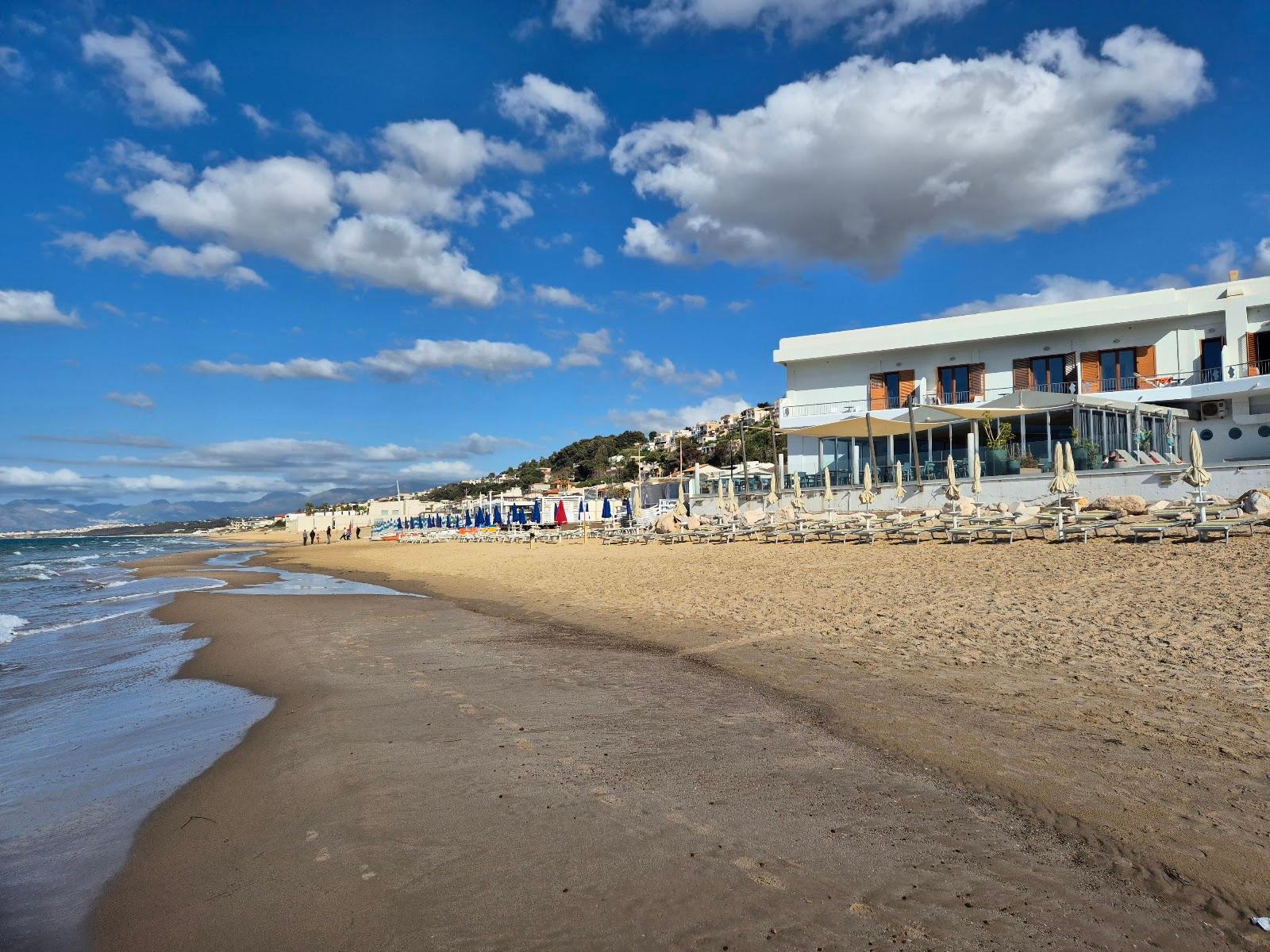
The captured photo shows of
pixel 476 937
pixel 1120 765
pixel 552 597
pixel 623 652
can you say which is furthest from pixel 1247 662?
pixel 552 597

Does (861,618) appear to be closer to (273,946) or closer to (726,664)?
(726,664)

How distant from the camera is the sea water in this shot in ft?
10.7

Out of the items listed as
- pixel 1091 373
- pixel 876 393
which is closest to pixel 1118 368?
pixel 1091 373

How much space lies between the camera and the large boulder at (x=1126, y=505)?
15031mm

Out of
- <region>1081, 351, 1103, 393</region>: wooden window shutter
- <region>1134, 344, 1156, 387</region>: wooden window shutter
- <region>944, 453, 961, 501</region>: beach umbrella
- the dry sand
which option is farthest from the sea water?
<region>1134, 344, 1156, 387</region>: wooden window shutter

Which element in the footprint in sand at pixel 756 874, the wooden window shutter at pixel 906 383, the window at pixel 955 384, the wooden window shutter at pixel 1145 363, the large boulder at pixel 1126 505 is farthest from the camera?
the wooden window shutter at pixel 906 383

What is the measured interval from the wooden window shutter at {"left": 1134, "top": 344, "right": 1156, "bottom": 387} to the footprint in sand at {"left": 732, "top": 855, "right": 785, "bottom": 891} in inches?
1144

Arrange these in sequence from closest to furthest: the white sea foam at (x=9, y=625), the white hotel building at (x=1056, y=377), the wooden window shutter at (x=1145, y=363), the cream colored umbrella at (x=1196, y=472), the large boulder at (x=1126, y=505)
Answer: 1. the white sea foam at (x=9, y=625)
2. the cream colored umbrella at (x=1196, y=472)
3. the large boulder at (x=1126, y=505)
4. the white hotel building at (x=1056, y=377)
5. the wooden window shutter at (x=1145, y=363)

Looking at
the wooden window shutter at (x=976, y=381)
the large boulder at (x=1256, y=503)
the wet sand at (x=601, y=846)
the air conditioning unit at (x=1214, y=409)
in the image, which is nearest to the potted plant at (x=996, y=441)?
the wooden window shutter at (x=976, y=381)

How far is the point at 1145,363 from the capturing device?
86.6ft

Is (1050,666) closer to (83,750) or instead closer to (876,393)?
(83,750)

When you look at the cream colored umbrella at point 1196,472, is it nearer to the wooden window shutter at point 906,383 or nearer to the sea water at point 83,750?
the sea water at point 83,750

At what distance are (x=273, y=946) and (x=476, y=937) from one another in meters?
0.72

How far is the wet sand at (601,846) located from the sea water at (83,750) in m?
0.19
